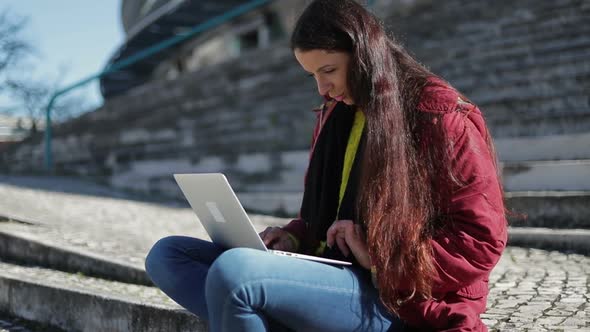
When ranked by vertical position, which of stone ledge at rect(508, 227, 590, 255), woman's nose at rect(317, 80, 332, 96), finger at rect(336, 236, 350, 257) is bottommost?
stone ledge at rect(508, 227, 590, 255)

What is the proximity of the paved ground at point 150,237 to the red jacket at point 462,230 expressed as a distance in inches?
27.4

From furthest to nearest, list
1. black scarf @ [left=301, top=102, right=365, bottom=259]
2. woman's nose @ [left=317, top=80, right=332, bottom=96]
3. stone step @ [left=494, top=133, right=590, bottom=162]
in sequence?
stone step @ [left=494, top=133, right=590, bottom=162], black scarf @ [left=301, top=102, right=365, bottom=259], woman's nose @ [left=317, top=80, right=332, bottom=96]

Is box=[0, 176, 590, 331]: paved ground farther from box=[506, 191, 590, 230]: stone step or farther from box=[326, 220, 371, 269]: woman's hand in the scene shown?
box=[326, 220, 371, 269]: woman's hand

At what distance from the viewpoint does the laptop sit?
2.23m

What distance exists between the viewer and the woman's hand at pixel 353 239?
2.15 metres

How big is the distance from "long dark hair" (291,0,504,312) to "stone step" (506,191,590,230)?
247 centimetres

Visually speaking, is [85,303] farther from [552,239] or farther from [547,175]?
[547,175]

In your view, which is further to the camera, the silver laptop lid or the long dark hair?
the silver laptop lid

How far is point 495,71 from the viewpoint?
22.9 ft

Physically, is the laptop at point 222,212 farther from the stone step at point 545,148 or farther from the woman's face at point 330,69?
the stone step at point 545,148

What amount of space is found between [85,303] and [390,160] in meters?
2.18

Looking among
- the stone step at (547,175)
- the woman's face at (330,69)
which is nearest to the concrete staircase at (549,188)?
the stone step at (547,175)

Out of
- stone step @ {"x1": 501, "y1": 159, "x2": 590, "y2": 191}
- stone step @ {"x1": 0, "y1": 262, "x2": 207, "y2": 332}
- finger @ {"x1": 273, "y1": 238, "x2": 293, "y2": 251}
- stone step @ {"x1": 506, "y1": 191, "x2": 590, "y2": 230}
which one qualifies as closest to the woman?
finger @ {"x1": 273, "y1": 238, "x2": 293, "y2": 251}

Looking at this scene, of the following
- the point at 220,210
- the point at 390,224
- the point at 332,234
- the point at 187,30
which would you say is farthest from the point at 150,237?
the point at 187,30
